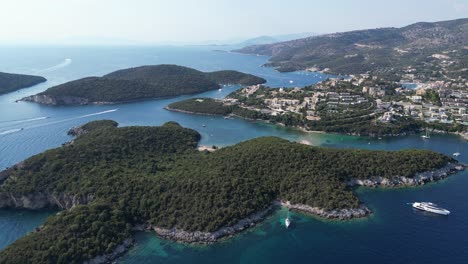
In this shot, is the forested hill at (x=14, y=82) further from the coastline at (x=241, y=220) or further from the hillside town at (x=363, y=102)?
the coastline at (x=241, y=220)

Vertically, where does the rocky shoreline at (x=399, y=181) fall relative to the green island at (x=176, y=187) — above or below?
below

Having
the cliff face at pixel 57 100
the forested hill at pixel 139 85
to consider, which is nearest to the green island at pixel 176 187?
the cliff face at pixel 57 100

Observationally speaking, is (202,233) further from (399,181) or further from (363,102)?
(363,102)

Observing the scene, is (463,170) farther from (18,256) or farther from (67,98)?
(67,98)

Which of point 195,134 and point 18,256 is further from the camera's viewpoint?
point 195,134

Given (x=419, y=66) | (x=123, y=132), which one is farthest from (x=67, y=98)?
(x=419, y=66)

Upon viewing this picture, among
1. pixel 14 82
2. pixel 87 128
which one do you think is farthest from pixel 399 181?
pixel 14 82

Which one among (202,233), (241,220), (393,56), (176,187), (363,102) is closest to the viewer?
(202,233)
